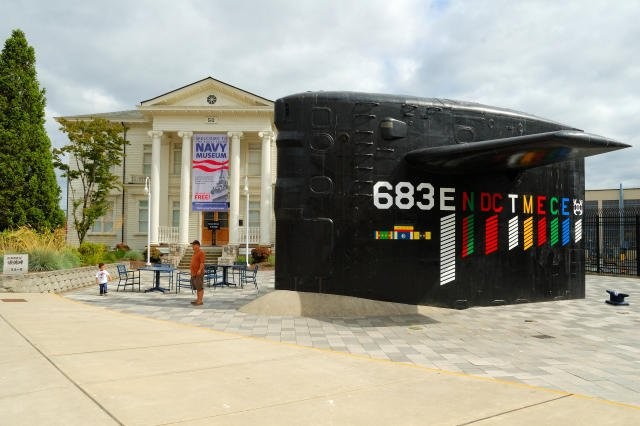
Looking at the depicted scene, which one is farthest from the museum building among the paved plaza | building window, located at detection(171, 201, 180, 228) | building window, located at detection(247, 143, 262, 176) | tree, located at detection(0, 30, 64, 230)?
the paved plaza

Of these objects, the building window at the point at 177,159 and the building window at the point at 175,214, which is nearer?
the building window at the point at 175,214

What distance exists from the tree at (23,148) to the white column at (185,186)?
8235 millimetres

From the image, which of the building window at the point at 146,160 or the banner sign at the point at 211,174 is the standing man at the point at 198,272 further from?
the building window at the point at 146,160

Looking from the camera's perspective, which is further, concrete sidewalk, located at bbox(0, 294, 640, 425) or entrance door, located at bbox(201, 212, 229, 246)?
entrance door, located at bbox(201, 212, 229, 246)

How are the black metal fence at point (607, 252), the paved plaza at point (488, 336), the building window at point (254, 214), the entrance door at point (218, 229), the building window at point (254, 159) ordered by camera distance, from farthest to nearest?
the building window at point (254, 159) < the entrance door at point (218, 229) < the building window at point (254, 214) < the black metal fence at point (607, 252) < the paved plaza at point (488, 336)

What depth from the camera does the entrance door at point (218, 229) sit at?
104ft

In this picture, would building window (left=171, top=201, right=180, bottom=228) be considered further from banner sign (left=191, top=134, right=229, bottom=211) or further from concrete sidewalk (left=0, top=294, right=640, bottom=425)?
concrete sidewalk (left=0, top=294, right=640, bottom=425)

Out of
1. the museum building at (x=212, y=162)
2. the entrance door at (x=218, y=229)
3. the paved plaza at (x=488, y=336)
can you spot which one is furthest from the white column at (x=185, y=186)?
the paved plaza at (x=488, y=336)

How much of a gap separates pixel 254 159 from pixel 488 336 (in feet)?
82.2

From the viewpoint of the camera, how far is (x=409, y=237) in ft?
34.7

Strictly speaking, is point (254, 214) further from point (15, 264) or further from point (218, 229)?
point (15, 264)

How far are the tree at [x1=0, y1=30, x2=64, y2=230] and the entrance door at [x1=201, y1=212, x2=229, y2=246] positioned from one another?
10530 mm

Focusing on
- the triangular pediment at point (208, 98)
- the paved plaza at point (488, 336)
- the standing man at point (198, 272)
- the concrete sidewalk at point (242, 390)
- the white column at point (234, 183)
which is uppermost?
the triangular pediment at point (208, 98)

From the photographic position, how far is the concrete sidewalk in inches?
180
